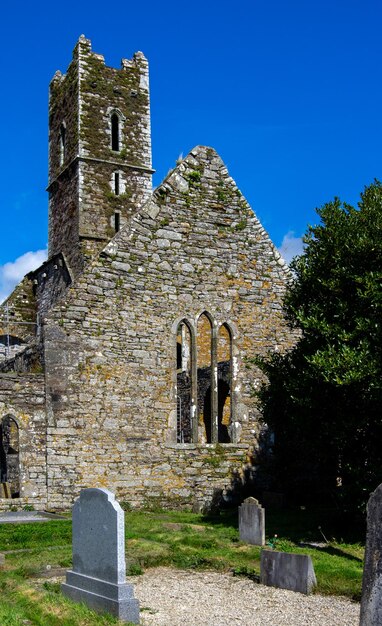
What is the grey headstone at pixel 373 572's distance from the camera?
230 inches

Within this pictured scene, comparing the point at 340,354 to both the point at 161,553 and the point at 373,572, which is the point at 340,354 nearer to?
the point at 161,553

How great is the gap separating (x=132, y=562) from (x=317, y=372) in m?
4.45

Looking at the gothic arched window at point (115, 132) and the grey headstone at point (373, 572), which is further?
the gothic arched window at point (115, 132)

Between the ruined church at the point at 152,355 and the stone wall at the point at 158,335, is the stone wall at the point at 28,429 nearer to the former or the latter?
the ruined church at the point at 152,355

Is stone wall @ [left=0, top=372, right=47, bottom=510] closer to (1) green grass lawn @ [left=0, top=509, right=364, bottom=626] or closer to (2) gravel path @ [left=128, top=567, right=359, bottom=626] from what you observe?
(1) green grass lawn @ [left=0, top=509, right=364, bottom=626]

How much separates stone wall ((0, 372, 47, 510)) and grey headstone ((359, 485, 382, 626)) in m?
11.2

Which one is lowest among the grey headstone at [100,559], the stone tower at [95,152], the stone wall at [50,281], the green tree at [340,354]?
the grey headstone at [100,559]

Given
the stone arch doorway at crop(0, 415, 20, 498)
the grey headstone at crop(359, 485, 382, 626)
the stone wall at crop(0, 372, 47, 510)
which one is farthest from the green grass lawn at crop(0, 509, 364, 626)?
the stone arch doorway at crop(0, 415, 20, 498)

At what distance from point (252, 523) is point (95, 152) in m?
A: 23.7

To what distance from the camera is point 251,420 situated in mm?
18984

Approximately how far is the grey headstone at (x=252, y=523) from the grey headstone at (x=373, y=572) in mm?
6704

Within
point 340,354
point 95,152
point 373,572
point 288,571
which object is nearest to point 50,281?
point 95,152

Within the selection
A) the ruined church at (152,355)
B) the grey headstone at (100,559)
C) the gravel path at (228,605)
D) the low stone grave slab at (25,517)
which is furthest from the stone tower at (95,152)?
the grey headstone at (100,559)

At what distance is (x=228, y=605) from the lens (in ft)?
30.7
